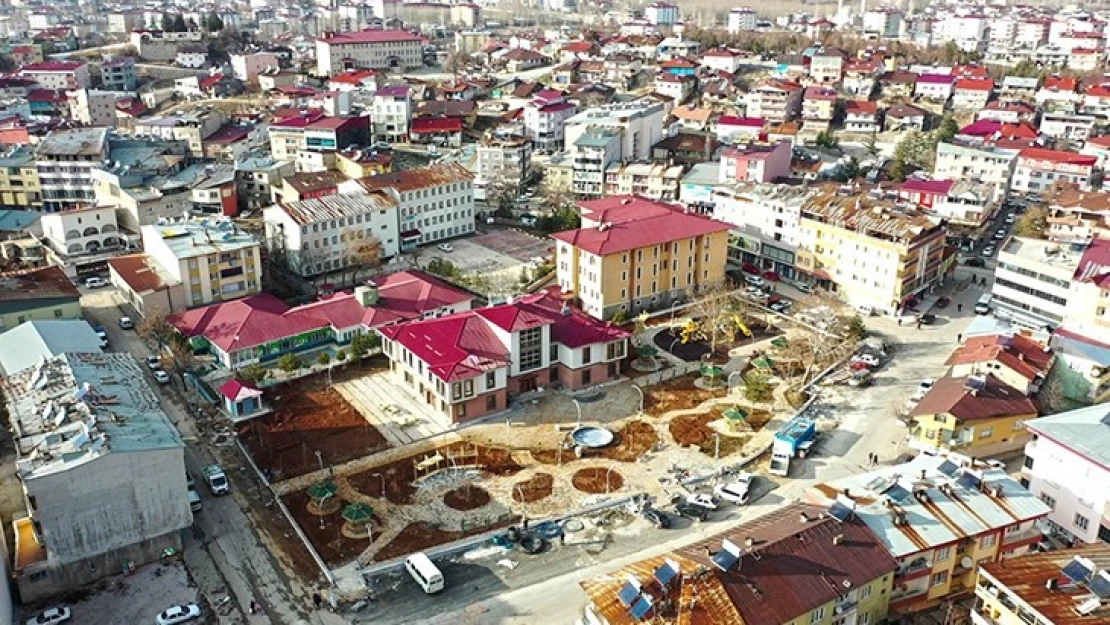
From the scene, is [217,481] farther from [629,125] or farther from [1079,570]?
[629,125]

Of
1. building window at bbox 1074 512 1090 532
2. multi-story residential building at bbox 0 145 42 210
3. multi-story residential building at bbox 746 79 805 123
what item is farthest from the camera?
multi-story residential building at bbox 746 79 805 123

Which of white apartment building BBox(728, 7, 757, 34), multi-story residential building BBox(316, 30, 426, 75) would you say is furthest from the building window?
white apartment building BBox(728, 7, 757, 34)

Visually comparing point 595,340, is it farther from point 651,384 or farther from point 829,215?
point 829,215

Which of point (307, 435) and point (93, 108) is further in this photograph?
point (93, 108)

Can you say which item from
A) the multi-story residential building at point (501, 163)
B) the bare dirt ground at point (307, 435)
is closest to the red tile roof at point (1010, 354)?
the bare dirt ground at point (307, 435)

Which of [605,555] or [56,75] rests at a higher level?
[56,75]

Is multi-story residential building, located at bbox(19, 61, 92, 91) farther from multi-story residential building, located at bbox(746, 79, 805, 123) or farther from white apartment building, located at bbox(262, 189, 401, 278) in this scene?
multi-story residential building, located at bbox(746, 79, 805, 123)

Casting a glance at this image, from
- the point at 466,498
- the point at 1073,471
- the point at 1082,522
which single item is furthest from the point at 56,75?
the point at 1082,522

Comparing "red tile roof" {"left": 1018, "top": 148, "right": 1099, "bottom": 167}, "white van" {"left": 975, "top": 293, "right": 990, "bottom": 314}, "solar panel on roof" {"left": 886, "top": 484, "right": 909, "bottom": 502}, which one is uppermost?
"red tile roof" {"left": 1018, "top": 148, "right": 1099, "bottom": 167}
